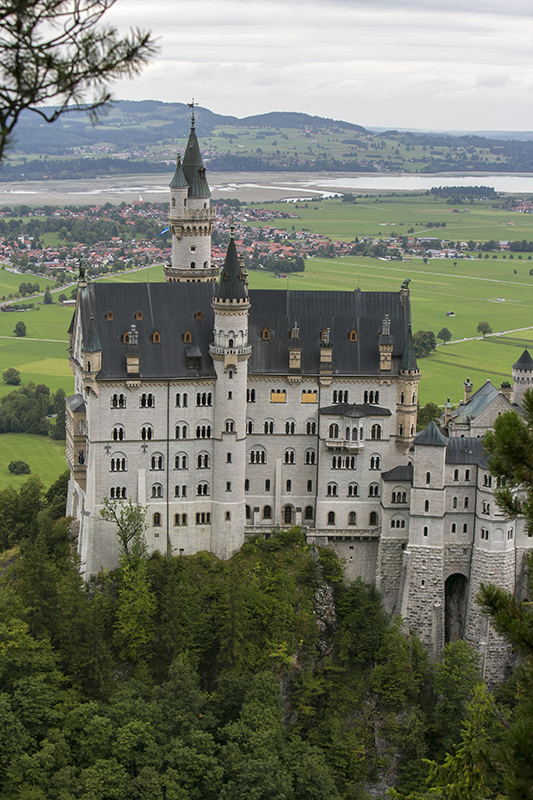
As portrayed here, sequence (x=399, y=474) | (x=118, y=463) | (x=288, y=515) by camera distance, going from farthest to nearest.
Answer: (x=288, y=515) → (x=399, y=474) → (x=118, y=463)

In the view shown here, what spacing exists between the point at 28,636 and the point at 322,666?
2358cm

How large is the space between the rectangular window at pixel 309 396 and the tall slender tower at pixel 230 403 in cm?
548

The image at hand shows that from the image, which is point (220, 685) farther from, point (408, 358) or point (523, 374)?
point (523, 374)

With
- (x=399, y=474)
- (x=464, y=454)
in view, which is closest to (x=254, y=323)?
(x=399, y=474)

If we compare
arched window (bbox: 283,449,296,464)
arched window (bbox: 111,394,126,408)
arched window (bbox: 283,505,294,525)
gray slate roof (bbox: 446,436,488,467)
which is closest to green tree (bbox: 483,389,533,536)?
gray slate roof (bbox: 446,436,488,467)

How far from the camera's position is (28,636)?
86250 mm

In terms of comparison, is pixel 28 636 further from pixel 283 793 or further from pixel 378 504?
pixel 378 504

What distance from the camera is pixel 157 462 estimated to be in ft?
302

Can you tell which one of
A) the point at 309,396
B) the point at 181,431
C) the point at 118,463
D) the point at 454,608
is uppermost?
the point at 309,396

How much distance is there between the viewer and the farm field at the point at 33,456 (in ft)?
502

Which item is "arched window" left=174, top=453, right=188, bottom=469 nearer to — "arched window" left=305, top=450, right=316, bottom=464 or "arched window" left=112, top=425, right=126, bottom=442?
"arched window" left=112, top=425, right=126, bottom=442

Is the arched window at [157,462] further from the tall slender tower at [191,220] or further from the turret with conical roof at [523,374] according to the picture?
the turret with conical roof at [523,374]

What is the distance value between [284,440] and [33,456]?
7520 centimetres


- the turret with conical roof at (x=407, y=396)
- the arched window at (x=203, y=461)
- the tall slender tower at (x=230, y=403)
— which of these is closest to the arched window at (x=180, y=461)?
the arched window at (x=203, y=461)
